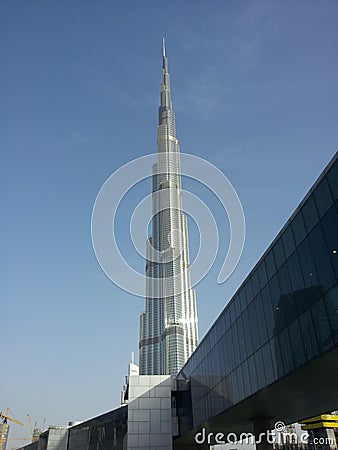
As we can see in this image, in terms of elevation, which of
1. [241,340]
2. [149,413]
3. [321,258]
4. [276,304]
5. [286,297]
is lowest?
[149,413]

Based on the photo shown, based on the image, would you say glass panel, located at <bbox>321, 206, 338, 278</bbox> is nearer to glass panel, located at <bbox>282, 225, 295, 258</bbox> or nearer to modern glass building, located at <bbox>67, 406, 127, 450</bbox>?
glass panel, located at <bbox>282, 225, 295, 258</bbox>

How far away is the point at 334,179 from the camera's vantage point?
790 inches

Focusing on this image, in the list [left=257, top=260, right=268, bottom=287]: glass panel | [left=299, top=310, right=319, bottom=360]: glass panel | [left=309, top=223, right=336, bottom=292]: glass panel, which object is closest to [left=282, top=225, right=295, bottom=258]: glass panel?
[left=309, top=223, right=336, bottom=292]: glass panel

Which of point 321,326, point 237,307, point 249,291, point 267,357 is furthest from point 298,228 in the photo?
point 237,307

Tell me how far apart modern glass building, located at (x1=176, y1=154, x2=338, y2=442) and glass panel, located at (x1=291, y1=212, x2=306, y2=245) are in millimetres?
56

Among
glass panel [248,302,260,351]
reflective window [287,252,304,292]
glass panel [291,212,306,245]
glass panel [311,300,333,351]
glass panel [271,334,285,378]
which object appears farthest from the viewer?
glass panel [248,302,260,351]

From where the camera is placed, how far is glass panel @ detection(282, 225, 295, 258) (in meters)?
24.1

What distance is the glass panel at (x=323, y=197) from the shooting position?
20594mm

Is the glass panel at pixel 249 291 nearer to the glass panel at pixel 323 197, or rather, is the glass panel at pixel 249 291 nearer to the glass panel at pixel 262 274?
the glass panel at pixel 262 274

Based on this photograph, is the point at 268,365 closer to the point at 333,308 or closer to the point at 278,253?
the point at 278,253

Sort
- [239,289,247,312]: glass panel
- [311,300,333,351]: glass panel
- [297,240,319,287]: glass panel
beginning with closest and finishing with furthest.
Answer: [311,300,333,351]: glass panel → [297,240,319,287]: glass panel → [239,289,247,312]: glass panel

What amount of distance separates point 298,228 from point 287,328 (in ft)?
19.4

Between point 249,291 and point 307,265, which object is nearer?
point 307,265

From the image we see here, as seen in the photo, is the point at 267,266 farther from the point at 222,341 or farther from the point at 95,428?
the point at 95,428
